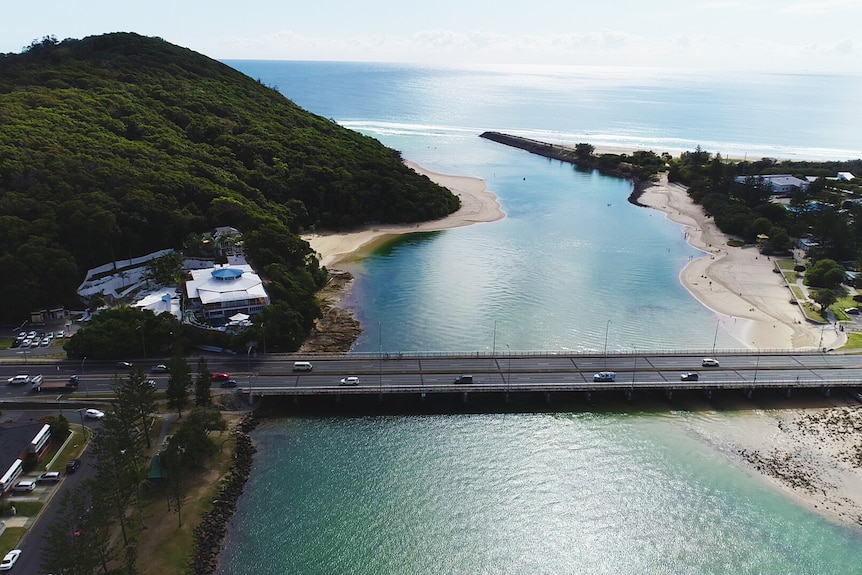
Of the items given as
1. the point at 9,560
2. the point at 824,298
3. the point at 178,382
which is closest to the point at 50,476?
the point at 9,560

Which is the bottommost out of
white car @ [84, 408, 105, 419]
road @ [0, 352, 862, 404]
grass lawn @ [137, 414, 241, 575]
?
grass lawn @ [137, 414, 241, 575]

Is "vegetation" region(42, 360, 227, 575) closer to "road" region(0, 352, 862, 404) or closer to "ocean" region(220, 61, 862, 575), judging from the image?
"ocean" region(220, 61, 862, 575)

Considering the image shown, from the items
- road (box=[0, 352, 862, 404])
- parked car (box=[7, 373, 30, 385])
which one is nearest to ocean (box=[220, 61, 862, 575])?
road (box=[0, 352, 862, 404])

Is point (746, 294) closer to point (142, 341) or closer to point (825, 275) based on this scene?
point (825, 275)

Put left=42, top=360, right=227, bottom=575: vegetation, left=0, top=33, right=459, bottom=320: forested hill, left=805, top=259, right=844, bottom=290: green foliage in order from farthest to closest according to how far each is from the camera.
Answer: left=805, top=259, right=844, bottom=290: green foliage → left=0, top=33, right=459, bottom=320: forested hill → left=42, top=360, right=227, bottom=575: vegetation

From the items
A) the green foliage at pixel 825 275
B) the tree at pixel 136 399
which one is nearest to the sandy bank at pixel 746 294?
the green foliage at pixel 825 275

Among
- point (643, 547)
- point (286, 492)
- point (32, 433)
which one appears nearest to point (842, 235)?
point (643, 547)

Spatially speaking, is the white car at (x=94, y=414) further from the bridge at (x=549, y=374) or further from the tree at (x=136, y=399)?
the bridge at (x=549, y=374)
